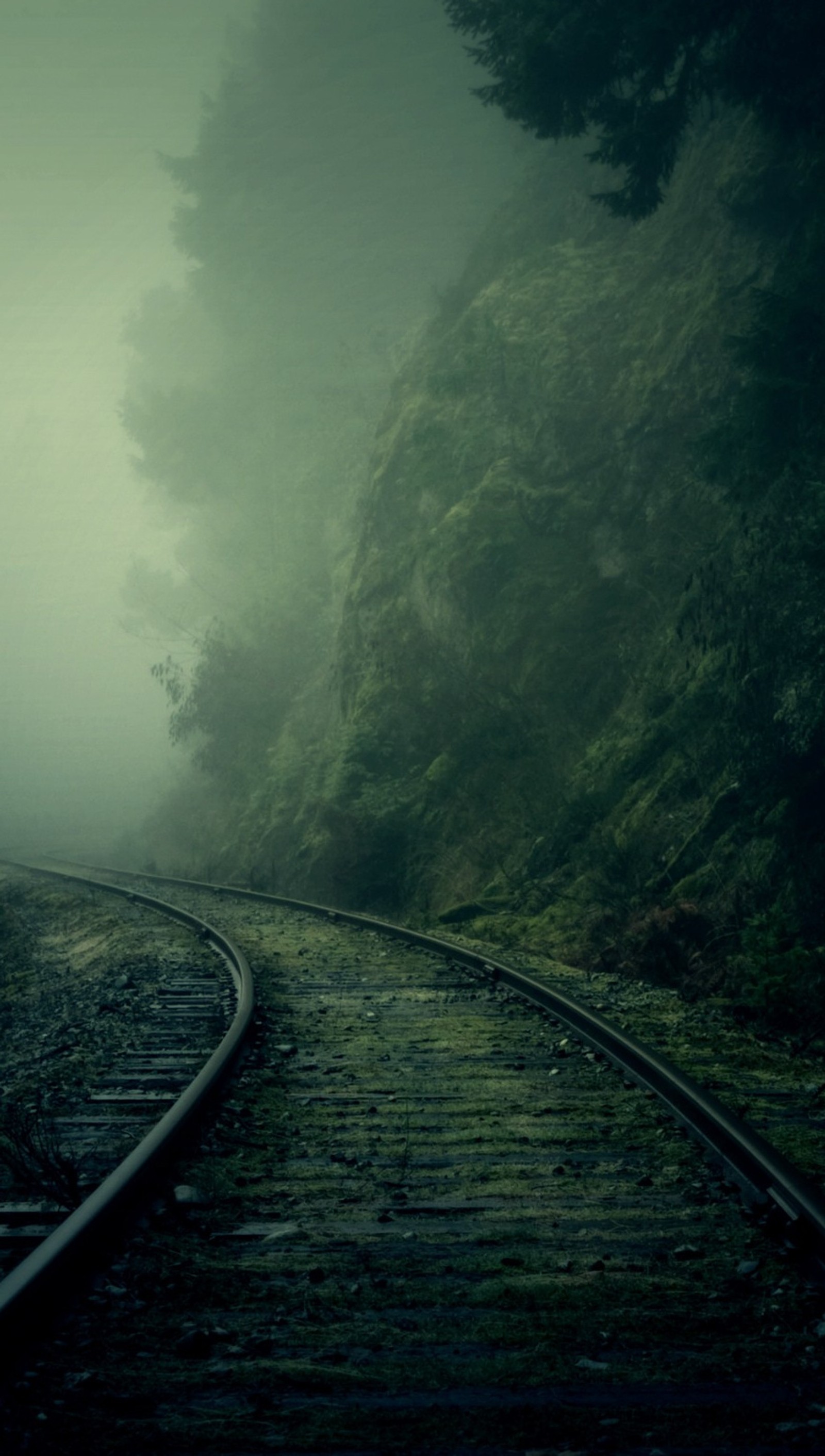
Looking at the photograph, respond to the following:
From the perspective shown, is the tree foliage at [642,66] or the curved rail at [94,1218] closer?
the curved rail at [94,1218]

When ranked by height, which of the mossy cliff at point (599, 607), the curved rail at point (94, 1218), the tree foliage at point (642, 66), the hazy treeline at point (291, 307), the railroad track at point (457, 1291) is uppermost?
the hazy treeline at point (291, 307)

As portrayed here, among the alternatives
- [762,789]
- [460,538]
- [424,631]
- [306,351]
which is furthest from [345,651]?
[306,351]

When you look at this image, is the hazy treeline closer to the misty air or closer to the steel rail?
the misty air

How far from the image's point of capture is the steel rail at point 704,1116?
12.4 feet

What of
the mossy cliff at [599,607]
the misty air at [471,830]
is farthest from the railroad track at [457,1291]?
the mossy cliff at [599,607]

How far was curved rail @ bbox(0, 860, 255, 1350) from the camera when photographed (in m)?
3.00

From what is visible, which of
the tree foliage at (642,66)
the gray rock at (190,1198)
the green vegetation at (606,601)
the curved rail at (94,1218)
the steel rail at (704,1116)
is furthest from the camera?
the tree foliage at (642,66)

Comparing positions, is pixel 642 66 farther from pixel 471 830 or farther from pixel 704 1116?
pixel 704 1116

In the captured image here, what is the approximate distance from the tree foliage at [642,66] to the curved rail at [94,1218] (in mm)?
14351

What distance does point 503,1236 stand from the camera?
3898 mm

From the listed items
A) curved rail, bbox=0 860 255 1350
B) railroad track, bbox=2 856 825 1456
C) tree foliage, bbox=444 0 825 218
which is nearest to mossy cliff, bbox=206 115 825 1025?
tree foliage, bbox=444 0 825 218

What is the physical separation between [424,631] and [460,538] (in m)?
2.39

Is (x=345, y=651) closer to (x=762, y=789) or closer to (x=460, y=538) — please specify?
(x=460, y=538)

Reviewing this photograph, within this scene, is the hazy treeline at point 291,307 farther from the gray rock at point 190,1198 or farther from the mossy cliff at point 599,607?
the gray rock at point 190,1198
